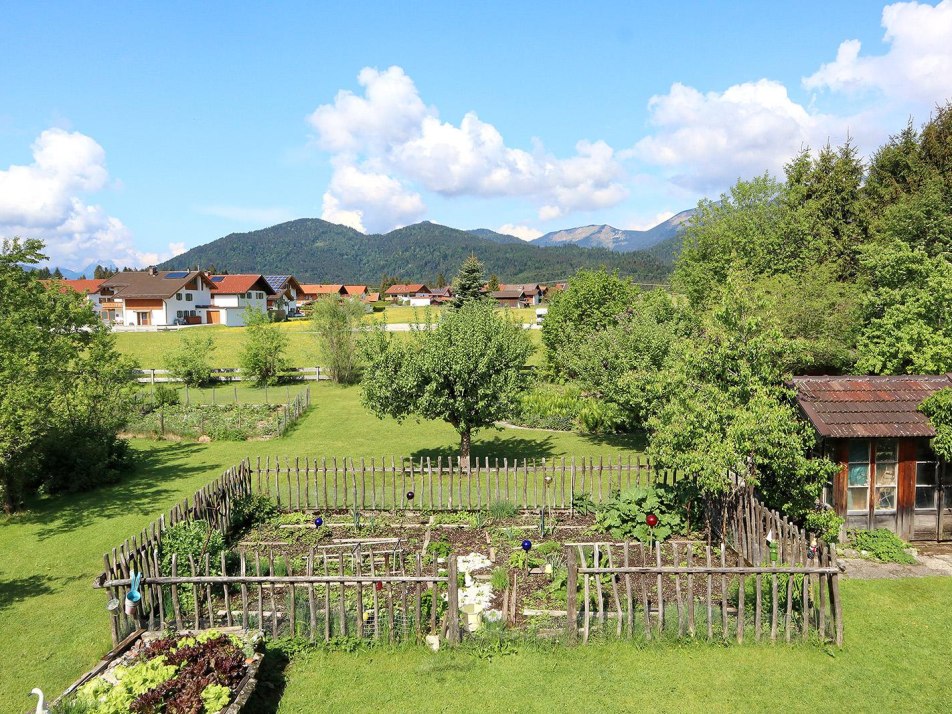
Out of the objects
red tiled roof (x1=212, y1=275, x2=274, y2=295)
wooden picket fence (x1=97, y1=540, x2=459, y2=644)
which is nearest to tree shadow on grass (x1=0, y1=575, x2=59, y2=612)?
wooden picket fence (x1=97, y1=540, x2=459, y2=644)

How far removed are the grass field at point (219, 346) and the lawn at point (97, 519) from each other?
24033mm

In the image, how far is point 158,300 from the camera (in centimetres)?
7581

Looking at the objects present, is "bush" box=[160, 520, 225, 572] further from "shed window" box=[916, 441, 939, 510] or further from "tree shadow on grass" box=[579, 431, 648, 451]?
"tree shadow on grass" box=[579, 431, 648, 451]

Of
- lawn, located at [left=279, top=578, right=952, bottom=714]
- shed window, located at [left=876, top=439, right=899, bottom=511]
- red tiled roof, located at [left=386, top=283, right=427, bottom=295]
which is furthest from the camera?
red tiled roof, located at [left=386, top=283, right=427, bottom=295]

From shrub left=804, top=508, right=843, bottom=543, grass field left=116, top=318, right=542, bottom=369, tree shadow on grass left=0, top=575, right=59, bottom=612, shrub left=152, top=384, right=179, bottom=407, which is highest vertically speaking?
grass field left=116, top=318, right=542, bottom=369

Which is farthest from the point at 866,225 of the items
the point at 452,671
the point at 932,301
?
the point at 452,671

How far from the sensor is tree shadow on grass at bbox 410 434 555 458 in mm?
20891

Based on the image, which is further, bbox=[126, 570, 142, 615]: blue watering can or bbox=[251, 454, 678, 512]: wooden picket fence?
bbox=[251, 454, 678, 512]: wooden picket fence

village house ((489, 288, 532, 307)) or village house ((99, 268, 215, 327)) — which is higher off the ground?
village house ((489, 288, 532, 307))

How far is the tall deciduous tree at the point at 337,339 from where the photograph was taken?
40156mm

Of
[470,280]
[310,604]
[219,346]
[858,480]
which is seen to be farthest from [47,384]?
[470,280]

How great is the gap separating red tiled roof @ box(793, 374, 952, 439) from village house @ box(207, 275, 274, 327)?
78.4 metres

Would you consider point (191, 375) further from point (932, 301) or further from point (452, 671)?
point (932, 301)

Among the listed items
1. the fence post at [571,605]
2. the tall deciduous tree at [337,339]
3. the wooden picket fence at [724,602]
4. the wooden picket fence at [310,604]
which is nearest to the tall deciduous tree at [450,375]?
the wooden picket fence at [310,604]
